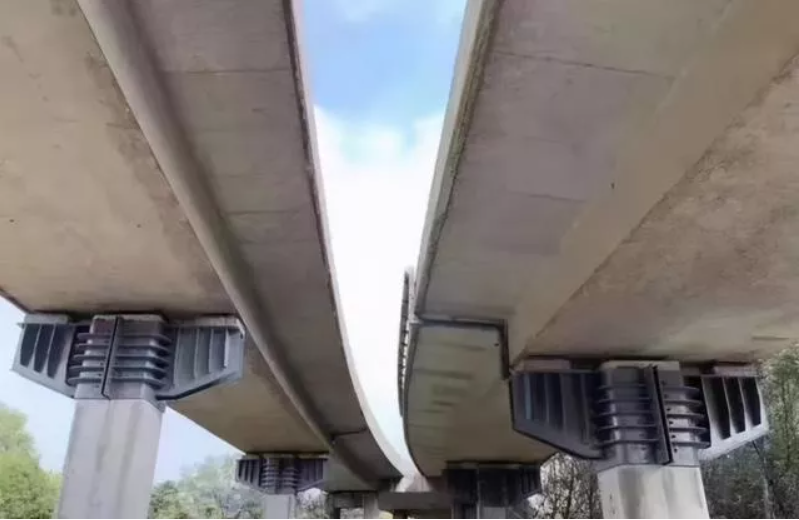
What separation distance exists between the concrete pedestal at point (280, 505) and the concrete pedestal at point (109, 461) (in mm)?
10734

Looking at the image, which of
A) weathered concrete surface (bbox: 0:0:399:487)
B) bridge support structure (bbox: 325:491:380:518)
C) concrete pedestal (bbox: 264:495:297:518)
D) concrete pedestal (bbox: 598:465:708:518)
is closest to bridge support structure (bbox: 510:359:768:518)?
concrete pedestal (bbox: 598:465:708:518)

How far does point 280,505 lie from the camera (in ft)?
54.7

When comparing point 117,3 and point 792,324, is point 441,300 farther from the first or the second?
point 117,3

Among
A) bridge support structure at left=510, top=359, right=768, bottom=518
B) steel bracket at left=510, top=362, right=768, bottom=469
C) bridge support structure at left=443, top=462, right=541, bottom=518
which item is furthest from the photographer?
bridge support structure at left=443, top=462, right=541, bottom=518

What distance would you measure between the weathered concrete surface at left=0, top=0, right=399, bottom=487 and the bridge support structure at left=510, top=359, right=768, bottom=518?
2.37m

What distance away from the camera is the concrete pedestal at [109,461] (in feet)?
19.1

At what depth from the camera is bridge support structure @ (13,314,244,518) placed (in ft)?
19.4

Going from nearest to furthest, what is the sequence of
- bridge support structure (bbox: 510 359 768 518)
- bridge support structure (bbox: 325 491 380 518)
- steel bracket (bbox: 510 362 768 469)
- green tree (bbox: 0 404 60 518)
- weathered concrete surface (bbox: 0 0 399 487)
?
1. weathered concrete surface (bbox: 0 0 399 487)
2. bridge support structure (bbox: 510 359 768 518)
3. steel bracket (bbox: 510 362 768 469)
4. green tree (bbox: 0 404 60 518)
5. bridge support structure (bbox: 325 491 380 518)

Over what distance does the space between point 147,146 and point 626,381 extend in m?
4.90

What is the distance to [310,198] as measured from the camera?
5.25m

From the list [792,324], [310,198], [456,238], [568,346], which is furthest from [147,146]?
[792,324]

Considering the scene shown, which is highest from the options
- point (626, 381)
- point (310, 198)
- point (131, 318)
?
point (310, 198)

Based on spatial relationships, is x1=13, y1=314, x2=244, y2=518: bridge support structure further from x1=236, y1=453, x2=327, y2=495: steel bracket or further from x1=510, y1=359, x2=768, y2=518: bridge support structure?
x1=236, y1=453, x2=327, y2=495: steel bracket

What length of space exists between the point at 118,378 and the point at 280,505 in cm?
1133
